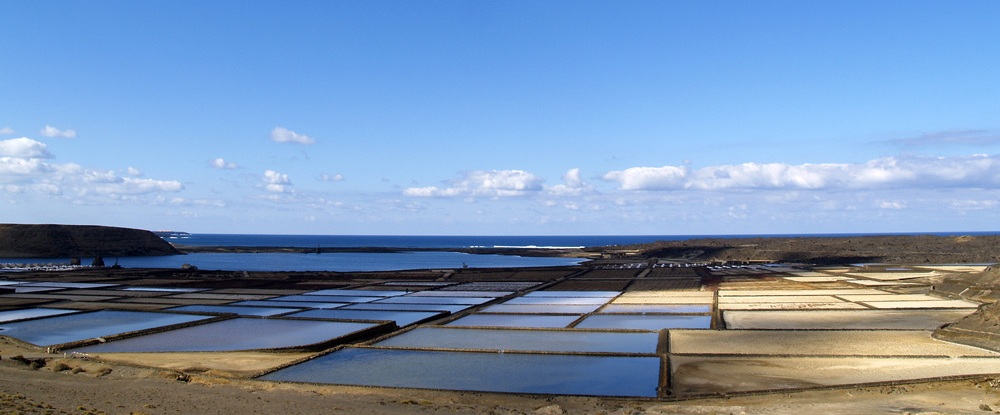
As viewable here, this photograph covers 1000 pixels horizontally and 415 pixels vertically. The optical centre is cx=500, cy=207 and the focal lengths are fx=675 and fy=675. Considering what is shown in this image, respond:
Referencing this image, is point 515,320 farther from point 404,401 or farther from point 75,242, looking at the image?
point 75,242

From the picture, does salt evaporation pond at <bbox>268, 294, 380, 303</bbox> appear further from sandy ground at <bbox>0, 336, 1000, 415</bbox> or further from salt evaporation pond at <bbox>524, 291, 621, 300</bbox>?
sandy ground at <bbox>0, 336, 1000, 415</bbox>

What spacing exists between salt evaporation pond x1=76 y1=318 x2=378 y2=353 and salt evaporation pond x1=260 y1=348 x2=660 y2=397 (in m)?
3.24

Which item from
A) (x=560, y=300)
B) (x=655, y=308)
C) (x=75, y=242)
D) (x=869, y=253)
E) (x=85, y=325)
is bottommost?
(x=85, y=325)

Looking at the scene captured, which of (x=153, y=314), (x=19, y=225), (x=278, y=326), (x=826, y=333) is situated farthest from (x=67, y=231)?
(x=826, y=333)

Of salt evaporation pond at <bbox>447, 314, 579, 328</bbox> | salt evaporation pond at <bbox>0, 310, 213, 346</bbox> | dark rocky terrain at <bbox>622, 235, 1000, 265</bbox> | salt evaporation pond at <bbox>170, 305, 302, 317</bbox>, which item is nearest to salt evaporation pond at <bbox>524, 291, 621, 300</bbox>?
salt evaporation pond at <bbox>447, 314, 579, 328</bbox>

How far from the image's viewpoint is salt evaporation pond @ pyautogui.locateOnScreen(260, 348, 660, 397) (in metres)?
13.7

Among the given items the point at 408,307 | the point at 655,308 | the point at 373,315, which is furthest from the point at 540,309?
the point at 373,315

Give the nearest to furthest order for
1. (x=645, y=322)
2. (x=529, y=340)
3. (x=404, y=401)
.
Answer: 1. (x=404, y=401)
2. (x=529, y=340)
3. (x=645, y=322)

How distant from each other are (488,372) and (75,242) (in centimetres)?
10532

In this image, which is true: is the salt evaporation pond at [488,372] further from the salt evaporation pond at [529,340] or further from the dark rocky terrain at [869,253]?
the dark rocky terrain at [869,253]

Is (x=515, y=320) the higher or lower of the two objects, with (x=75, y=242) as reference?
lower

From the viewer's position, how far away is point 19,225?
97438mm

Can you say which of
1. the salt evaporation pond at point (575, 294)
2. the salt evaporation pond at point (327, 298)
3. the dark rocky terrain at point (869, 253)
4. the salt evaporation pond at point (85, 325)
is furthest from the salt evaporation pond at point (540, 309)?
the dark rocky terrain at point (869, 253)

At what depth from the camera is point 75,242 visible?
3932 inches
